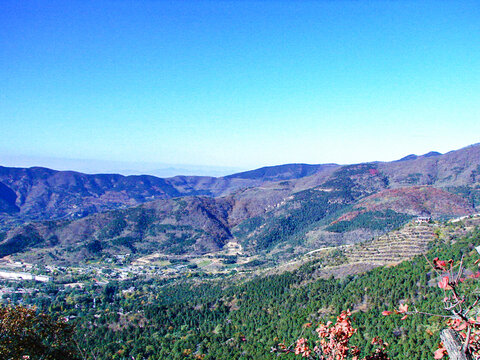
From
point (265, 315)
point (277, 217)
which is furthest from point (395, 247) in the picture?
point (277, 217)

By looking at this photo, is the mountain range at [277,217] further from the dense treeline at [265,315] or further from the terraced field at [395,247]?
the dense treeline at [265,315]

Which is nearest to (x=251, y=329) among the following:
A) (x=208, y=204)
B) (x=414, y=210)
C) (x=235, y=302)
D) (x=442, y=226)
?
(x=235, y=302)

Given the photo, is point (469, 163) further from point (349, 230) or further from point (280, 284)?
point (280, 284)

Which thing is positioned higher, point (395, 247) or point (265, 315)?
point (395, 247)

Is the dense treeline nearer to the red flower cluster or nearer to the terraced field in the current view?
the terraced field

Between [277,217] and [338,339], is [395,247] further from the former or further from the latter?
[277,217]

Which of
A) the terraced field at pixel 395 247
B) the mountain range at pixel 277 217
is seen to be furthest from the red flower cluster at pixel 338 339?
the mountain range at pixel 277 217

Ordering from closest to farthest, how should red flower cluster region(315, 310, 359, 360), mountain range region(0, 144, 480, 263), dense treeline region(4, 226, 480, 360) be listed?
red flower cluster region(315, 310, 359, 360) < dense treeline region(4, 226, 480, 360) < mountain range region(0, 144, 480, 263)

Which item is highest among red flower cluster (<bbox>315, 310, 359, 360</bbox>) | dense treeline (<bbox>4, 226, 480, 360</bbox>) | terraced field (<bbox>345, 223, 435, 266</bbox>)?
red flower cluster (<bbox>315, 310, 359, 360</bbox>)

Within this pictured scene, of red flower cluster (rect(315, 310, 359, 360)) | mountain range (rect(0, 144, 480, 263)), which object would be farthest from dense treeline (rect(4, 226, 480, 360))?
mountain range (rect(0, 144, 480, 263))
